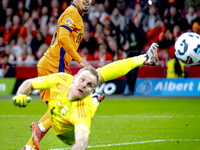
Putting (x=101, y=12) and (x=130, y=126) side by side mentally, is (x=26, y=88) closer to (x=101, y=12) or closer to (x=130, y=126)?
(x=130, y=126)

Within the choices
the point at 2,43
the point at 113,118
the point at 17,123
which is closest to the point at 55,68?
the point at 17,123

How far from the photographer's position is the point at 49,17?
54.7 feet

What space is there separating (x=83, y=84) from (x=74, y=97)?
0.22m

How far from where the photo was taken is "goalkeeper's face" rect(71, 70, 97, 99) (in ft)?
11.3

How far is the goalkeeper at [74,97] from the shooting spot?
340cm

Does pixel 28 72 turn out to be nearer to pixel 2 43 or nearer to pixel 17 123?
pixel 2 43

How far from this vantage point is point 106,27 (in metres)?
14.9

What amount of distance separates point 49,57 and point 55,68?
19 centimetres

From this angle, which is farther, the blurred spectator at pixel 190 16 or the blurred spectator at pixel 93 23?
the blurred spectator at pixel 93 23

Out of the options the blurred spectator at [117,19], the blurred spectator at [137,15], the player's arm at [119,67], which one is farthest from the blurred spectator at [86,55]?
the player's arm at [119,67]

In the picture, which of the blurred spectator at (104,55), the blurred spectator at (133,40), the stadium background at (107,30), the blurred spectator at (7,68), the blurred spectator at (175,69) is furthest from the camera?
the blurred spectator at (104,55)

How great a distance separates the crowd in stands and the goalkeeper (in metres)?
8.37

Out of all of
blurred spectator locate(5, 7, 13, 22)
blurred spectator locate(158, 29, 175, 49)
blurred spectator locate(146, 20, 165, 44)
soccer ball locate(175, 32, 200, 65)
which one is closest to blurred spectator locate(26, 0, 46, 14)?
blurred spectator locate(5, 7, 13, 22)

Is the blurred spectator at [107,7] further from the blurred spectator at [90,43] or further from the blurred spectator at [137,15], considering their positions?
the blurred spectator at [137,15]
